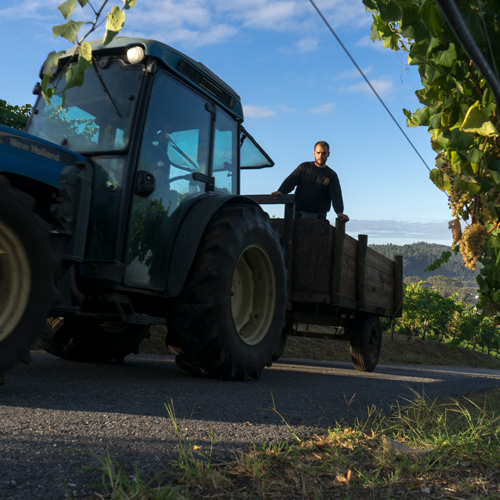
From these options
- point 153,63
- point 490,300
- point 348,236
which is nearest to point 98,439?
point 490,300

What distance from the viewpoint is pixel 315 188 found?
6.80 metres

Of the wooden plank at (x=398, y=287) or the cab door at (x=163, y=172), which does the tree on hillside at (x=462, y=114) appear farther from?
the wooden plank at (x=398, y=287)

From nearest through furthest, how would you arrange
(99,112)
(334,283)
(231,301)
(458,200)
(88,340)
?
(458,200) → (99,112) → (231,301) → (88,340) → (334,283)

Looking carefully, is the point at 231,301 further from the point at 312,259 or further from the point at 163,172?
the point at 312,259

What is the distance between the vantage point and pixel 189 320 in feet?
12.8

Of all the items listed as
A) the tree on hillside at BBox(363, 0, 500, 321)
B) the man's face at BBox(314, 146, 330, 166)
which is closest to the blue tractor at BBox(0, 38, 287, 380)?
the tree on hillside at BBox(363, 0, 500, 321)

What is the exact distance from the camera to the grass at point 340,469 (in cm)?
172

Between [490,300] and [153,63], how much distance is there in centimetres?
276

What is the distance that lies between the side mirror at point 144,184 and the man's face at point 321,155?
351 cm

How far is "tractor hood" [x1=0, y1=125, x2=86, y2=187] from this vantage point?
305 cm

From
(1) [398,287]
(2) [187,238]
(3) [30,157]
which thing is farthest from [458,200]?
(1) [398,287]

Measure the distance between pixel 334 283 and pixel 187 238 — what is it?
92.2 inches

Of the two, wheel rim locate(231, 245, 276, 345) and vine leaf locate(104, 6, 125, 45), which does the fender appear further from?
vine leaf locate(104, 6, 125, 45)

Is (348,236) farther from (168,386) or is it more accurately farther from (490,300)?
(490,300)
